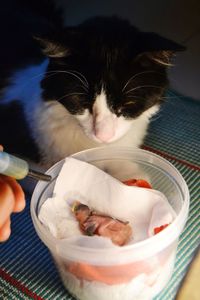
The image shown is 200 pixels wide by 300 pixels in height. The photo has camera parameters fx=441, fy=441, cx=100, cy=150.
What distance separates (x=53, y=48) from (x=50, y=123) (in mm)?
232

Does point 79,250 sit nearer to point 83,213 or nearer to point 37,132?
point 83,213

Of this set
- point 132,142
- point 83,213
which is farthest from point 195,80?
point 83,213

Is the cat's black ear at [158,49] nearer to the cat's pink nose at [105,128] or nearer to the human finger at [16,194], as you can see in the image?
the cat's pink nose at [105,128]

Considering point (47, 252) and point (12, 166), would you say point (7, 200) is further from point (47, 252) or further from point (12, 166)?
point (47, 252)

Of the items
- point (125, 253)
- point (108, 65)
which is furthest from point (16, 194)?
point (108, 65)

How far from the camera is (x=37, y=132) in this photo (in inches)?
41.9

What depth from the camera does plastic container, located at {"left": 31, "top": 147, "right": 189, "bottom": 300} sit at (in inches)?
27.9

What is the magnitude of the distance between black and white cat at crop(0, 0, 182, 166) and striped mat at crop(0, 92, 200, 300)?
18 centimetres

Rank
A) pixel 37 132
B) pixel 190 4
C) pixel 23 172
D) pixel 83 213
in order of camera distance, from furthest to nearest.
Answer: pixel 190 4 → pixel 37 132 → pixel 83 213 → pixel 23 172

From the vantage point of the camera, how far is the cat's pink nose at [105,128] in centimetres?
86

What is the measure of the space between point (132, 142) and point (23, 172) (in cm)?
45

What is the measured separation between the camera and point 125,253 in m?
0.69

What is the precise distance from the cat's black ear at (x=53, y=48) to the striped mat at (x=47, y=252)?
39 centimetres

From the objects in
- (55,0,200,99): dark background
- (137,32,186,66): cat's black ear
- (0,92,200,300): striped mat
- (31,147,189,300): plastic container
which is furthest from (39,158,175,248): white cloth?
(55,0,200,99): dark background
